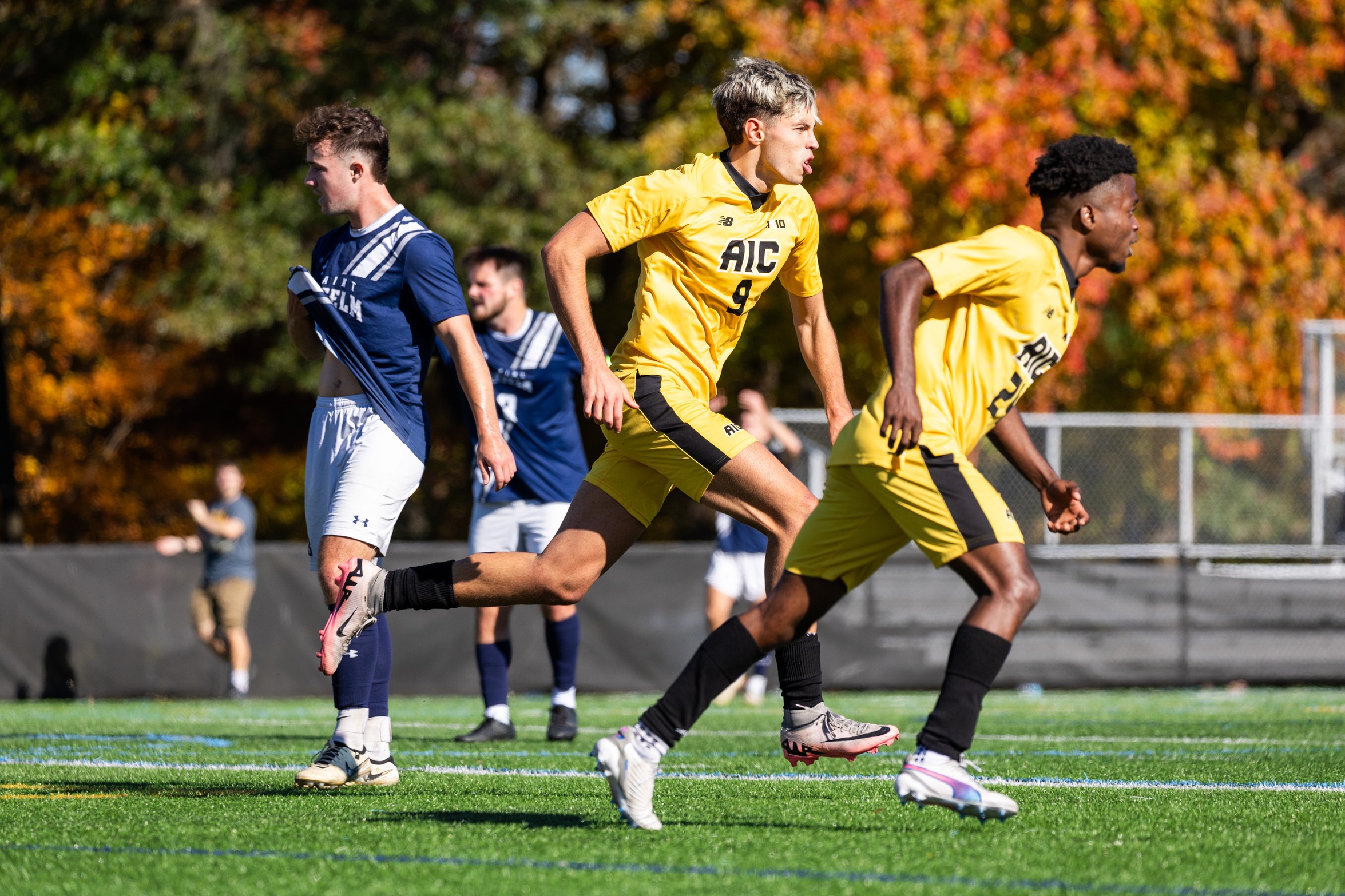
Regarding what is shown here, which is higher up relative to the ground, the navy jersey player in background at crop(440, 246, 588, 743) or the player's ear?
the player's ear

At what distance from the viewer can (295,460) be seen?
25609 millimetres

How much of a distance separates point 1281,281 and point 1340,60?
2939mm

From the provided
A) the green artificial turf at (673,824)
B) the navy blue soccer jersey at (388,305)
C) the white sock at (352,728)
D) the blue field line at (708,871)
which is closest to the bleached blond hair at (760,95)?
the navy blue soccer jersey at (388,305)

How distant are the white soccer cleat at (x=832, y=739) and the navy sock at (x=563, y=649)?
3224 mm

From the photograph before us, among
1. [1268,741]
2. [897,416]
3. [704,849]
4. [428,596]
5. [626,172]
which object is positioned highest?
[626,172]

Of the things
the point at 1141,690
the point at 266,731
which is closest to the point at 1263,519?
the point at 1141,690

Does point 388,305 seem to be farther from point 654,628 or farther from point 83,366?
point 83,366

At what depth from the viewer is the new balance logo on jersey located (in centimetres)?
501

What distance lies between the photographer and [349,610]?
4.79m

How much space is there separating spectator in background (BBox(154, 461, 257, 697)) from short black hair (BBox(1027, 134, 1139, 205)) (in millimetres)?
9764

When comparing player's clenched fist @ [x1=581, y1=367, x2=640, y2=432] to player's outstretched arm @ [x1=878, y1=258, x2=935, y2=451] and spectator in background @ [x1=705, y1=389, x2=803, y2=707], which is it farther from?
spectator in background @ [x1=705, y1=389, x2=803, y2=707]

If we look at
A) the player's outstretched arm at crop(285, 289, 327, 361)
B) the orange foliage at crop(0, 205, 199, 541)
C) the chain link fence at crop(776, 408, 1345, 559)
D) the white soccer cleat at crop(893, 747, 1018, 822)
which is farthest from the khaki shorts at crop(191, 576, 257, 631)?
the white soccer cleat at crop(893, 747, 1018, 822)

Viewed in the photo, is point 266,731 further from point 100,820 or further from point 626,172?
point 626,172

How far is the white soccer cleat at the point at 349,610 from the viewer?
4723mm
